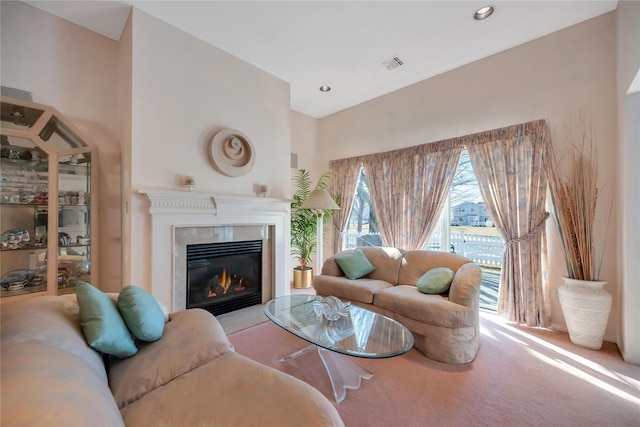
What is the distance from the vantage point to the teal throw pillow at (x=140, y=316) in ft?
4.92

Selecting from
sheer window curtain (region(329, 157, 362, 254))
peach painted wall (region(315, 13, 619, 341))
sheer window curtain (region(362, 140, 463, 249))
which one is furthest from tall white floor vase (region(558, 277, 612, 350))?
sheer window curtain (region(329, 157, 362, 254))

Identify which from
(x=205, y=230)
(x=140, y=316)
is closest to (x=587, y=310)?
(x=140, y=316)

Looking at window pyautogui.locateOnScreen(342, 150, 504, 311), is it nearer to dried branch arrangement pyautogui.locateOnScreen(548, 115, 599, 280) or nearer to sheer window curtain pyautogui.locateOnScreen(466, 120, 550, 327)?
sheer window curtain pyautogui.locateOnScreen(466, 120, 550, 327)

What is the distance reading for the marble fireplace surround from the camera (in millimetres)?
2615

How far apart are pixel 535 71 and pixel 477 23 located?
3.14 feet

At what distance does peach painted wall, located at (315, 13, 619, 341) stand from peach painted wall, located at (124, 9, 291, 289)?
2.10 meters

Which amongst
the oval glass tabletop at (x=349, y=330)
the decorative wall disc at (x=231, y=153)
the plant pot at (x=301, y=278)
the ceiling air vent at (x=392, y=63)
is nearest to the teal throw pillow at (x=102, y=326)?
the oval glass tabletop at (x=349, y=330)

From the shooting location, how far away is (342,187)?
A: 4793 mm

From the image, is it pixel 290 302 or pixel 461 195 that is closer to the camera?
pixel 290 302

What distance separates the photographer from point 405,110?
4.01 meters

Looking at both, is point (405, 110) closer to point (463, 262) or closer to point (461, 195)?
point (461, 195)

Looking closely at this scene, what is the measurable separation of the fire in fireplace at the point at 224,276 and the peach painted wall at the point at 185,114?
54cm

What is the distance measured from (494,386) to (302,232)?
3.37m

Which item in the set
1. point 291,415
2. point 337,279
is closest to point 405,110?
point 337,279
